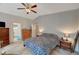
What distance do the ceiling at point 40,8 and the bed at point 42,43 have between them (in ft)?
1.24

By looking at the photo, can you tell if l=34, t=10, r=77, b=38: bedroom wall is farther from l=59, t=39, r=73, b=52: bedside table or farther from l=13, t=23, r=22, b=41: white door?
l=13, t=23, r=22, b=41: white door

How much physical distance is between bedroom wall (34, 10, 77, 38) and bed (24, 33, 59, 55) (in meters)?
0.10

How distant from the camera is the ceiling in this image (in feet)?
5.73

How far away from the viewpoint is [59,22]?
191 centimetres

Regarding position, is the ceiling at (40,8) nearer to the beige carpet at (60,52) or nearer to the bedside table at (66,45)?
the bedside table at (66,45)

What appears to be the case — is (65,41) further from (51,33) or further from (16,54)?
(16,54)

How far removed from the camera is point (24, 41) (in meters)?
Answer: 1.84

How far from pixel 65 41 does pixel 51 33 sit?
27 centimetres

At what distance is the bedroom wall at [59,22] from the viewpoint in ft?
5.99

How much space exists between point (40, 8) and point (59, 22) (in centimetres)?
42

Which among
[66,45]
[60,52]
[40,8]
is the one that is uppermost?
[40,8]

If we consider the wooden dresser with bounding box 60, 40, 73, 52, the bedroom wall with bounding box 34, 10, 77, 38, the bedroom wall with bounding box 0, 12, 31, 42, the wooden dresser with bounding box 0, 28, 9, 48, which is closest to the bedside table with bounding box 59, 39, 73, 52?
the wooden dresser with bounding box 60, 40, 73, 52

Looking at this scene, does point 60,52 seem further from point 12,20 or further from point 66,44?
point 12,20

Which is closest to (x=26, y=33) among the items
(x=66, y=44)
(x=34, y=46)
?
(x=34, y=46)
